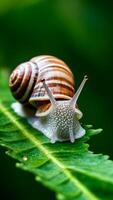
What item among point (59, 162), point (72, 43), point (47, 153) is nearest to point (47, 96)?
point (47, 153)

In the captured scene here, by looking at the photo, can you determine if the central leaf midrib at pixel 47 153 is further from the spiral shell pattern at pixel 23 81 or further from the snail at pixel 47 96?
the spiral shell pattern at pixel 23 81

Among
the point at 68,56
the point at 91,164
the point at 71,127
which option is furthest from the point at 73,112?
the point at 68,56

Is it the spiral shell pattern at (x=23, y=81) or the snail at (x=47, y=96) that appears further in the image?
the spiral shell pattern at (x=23, y=81)

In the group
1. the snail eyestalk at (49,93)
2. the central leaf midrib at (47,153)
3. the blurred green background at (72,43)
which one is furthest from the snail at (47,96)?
the blurred green background at (72,43)

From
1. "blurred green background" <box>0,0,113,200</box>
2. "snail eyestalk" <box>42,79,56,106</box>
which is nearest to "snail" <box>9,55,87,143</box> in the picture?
"snail eyestalk" <box>42,79,56,106</box>

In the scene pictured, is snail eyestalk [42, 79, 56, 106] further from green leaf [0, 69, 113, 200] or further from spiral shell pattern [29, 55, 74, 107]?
green leaf [0, 69, 113, 200]

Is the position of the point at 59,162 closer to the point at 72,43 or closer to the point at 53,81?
the point at 53,81

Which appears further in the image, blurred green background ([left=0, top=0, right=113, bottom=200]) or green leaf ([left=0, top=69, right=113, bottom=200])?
blurred green background ([left=0, top=0, right=113, bottom=200])
